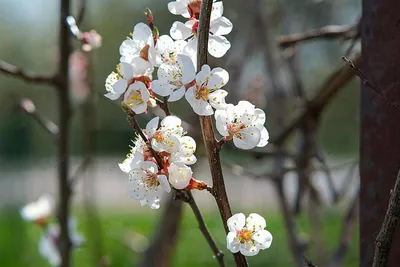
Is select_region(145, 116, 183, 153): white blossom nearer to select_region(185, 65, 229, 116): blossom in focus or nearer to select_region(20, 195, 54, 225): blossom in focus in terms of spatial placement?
select_region(185, 65, 229, 116): blossom in focus

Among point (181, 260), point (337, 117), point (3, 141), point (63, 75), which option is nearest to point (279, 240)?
point (181, 260)

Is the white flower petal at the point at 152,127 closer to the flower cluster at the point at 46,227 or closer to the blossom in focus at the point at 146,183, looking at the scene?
the blossom in focus at the point at 146,183

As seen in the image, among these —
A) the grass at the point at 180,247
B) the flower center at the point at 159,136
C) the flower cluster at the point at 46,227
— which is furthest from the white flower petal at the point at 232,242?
the grass at the point at 180,247

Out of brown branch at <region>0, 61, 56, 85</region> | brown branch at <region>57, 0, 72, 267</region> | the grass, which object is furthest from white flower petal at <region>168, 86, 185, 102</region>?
the grass

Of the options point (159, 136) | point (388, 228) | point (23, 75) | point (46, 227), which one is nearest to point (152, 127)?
point (159, 136)

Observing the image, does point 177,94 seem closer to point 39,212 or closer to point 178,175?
point 178,175

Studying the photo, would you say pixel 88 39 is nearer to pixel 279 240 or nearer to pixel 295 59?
pixel 295 59
